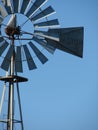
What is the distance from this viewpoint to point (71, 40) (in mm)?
17047

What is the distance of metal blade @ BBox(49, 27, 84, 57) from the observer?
55.2 ft

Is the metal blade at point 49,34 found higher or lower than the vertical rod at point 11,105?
higher

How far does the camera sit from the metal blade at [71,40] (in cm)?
1683

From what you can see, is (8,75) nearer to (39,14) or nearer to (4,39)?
(4,39)

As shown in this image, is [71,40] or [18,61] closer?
[18,61]

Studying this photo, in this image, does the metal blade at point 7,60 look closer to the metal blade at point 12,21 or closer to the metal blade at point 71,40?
the metal blade at point 12,21

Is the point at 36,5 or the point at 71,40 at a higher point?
the point at 36,5

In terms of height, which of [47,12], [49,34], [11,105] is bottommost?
[11,105]

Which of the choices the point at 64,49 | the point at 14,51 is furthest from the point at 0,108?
the point at 64,49

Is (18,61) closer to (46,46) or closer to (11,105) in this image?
(46,46)

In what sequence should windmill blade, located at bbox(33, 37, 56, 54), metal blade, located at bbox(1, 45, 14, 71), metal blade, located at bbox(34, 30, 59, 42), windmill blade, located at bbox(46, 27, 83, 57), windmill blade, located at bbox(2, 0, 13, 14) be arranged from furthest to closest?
1. windmill blade, located at bbox(46, 27, 83, 57)
2. windmill blade, located at bbox(33, 37, 56, 54)
3. metal blade, located at bbox(34, 30, 59, 42)
4. metal blade, located at bbox(1, 45, 14, 71)
5. windmill blade, located at bbox(2, 0, 13, 14)

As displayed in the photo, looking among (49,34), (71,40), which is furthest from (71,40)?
(49,34)

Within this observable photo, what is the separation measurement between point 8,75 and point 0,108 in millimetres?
1398

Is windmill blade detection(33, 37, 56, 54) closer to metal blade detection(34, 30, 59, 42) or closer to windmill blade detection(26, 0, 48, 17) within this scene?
metal blade detection(34, 30, 59, 42)
